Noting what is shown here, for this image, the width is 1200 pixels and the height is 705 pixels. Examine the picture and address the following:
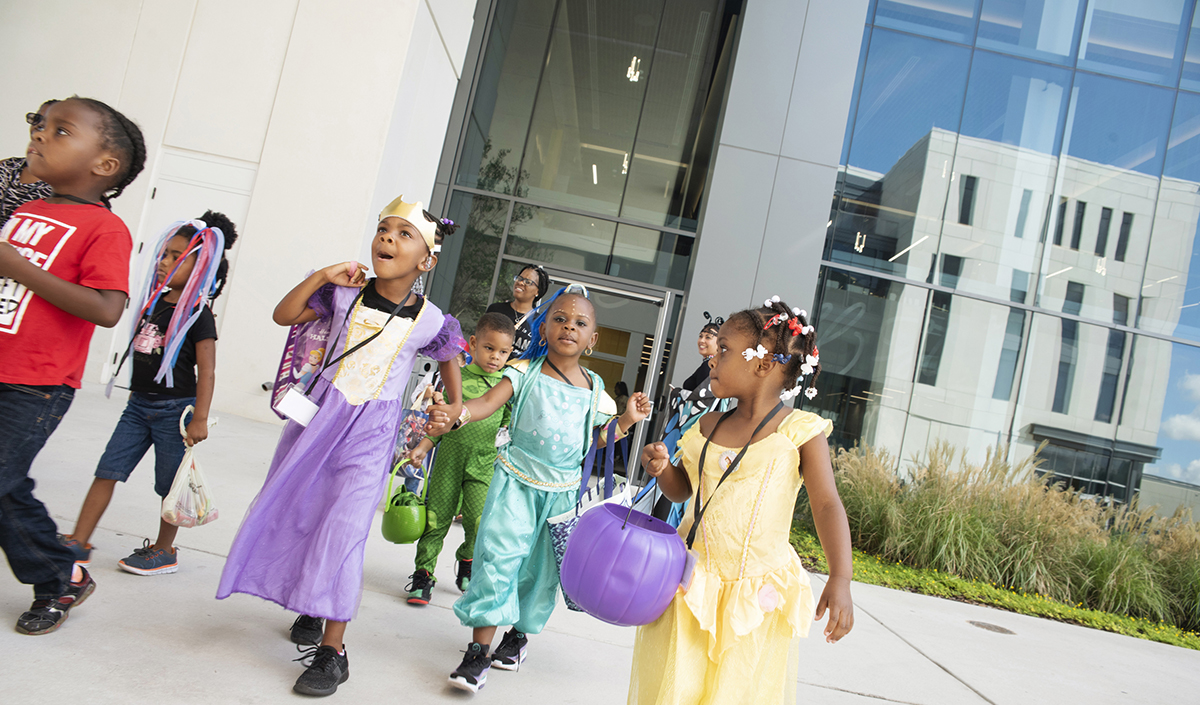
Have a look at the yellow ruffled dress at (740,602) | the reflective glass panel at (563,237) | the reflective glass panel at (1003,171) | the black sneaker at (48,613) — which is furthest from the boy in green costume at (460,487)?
the reflective glass panel at (1003,171)

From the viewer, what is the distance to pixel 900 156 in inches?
416

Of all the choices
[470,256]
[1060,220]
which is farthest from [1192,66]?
[470,256]

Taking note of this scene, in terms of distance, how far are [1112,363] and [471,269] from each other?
9.25 metres

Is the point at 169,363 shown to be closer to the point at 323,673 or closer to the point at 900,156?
the point at 323,673

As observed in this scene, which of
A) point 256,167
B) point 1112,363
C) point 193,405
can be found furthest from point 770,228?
point 193,405

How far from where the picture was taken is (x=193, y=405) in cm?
328

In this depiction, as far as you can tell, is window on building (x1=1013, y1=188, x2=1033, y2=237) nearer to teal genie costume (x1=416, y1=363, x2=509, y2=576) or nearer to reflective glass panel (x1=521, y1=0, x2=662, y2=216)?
reflective glass panel (x1=521, y1=0, x2=662, y2=216)

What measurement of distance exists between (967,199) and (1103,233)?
2.13 m

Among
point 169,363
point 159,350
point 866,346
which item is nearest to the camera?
point 169,363

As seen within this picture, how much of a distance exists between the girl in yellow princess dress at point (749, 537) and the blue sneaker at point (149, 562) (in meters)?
2.16

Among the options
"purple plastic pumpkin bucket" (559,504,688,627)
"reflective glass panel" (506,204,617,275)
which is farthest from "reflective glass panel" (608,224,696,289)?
"purple plastic pumpkin bucket" (559,504,688,627)

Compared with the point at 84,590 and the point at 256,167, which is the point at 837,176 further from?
the point at 84,590

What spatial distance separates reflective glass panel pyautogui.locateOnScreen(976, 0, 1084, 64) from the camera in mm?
10750

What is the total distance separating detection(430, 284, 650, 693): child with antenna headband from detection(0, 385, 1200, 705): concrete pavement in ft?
0.91
